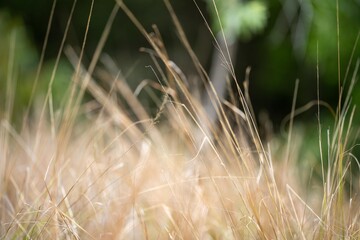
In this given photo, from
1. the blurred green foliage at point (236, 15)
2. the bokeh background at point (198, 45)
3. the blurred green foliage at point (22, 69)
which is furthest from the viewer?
the blurred green foliage at point (22, 69)

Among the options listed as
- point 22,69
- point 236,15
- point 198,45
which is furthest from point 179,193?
point 198,45

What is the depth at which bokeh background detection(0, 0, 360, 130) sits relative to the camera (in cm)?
426

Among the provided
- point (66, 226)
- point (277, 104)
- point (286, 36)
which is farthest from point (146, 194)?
point (277, 104)

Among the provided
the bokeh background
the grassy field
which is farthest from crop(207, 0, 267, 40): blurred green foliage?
the grassy field

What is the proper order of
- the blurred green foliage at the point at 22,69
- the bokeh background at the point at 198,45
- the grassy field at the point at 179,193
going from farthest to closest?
the blurred green foliage at the point at 22,69 → the bokeh background at the point at 198,45 → the grassy field at the point at 179,193

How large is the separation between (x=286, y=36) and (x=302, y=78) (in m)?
0.55

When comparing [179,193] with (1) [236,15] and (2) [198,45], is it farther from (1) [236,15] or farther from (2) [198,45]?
(2) [198,45]

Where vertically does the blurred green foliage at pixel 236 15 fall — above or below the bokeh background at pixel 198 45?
above

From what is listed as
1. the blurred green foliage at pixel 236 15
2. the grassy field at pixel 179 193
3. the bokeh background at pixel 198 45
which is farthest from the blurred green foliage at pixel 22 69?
the grassy field at pixel 179 193

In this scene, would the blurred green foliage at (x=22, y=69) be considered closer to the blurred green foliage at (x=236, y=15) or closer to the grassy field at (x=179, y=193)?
the blurred green foliage at (x=236, y=15)

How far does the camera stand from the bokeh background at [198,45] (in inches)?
168

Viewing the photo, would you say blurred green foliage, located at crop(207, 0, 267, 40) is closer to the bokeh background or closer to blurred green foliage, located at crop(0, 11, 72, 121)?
the bokeh background

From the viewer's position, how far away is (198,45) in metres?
5.66

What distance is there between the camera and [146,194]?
88.2 inches
